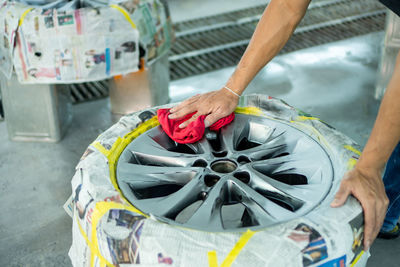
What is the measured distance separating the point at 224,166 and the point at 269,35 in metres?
0.43

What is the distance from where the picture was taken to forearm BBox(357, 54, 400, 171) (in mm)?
1095

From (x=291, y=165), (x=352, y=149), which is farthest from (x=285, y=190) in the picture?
(x=352, y=149)

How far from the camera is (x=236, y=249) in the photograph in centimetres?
97

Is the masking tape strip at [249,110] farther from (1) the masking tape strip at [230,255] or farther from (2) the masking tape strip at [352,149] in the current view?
(1) the masking tape strip at [230,255]

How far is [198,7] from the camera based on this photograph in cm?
404

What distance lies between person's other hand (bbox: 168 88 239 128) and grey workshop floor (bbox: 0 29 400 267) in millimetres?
740

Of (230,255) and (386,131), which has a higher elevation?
(386,131)

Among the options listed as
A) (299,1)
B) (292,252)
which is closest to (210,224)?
(292,252)

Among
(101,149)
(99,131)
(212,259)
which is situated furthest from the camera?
(99,131)

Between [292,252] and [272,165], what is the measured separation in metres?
0.37

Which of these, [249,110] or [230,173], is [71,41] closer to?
[249,110]

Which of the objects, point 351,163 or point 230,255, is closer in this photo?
point 230,255

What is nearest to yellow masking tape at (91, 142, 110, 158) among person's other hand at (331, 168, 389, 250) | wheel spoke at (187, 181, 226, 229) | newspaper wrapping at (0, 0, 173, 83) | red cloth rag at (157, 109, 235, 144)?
red cloth rag at (157, 109, 235, 144)

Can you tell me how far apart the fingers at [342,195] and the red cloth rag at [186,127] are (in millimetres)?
447
